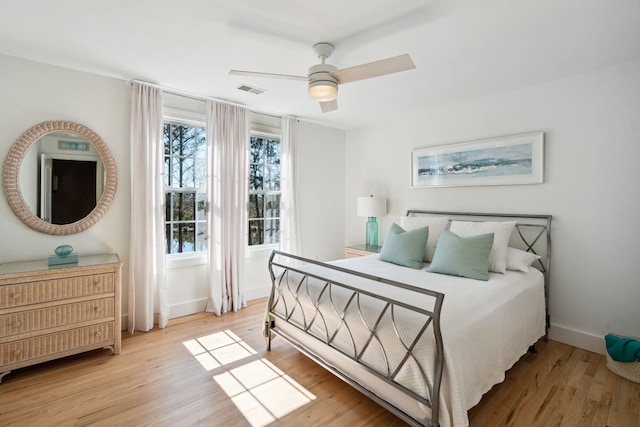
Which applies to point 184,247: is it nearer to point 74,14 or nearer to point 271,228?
point 271,228

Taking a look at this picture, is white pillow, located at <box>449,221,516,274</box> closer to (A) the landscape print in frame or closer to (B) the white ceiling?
(A) the landscape print in frame

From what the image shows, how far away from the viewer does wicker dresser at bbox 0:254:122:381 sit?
229 cm

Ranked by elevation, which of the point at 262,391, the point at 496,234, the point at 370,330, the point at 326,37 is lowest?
the point at 262,391

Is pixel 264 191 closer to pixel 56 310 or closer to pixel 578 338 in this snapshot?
pixel 56 310

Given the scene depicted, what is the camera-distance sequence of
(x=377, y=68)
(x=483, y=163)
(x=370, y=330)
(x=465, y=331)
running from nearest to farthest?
1. (x=465, y=331)
2. (x=370, y=330)
3. (x=377, y=68)
4. (x=483, y=163)

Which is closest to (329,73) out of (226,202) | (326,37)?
(326,37)

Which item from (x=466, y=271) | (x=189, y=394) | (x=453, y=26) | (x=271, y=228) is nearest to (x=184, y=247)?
(x=271, y=228)

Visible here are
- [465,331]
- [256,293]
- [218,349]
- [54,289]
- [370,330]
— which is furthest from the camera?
[256,293]

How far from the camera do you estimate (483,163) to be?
3508 millimetres

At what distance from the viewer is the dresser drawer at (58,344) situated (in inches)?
90.1

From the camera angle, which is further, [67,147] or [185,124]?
[185,124]

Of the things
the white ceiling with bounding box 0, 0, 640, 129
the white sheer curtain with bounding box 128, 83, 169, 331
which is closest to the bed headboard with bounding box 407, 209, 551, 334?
the white ceiling with bounding box 0, 0, 640, 129

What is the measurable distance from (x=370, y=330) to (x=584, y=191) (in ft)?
8.37

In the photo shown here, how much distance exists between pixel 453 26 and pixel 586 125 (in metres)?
1.80
